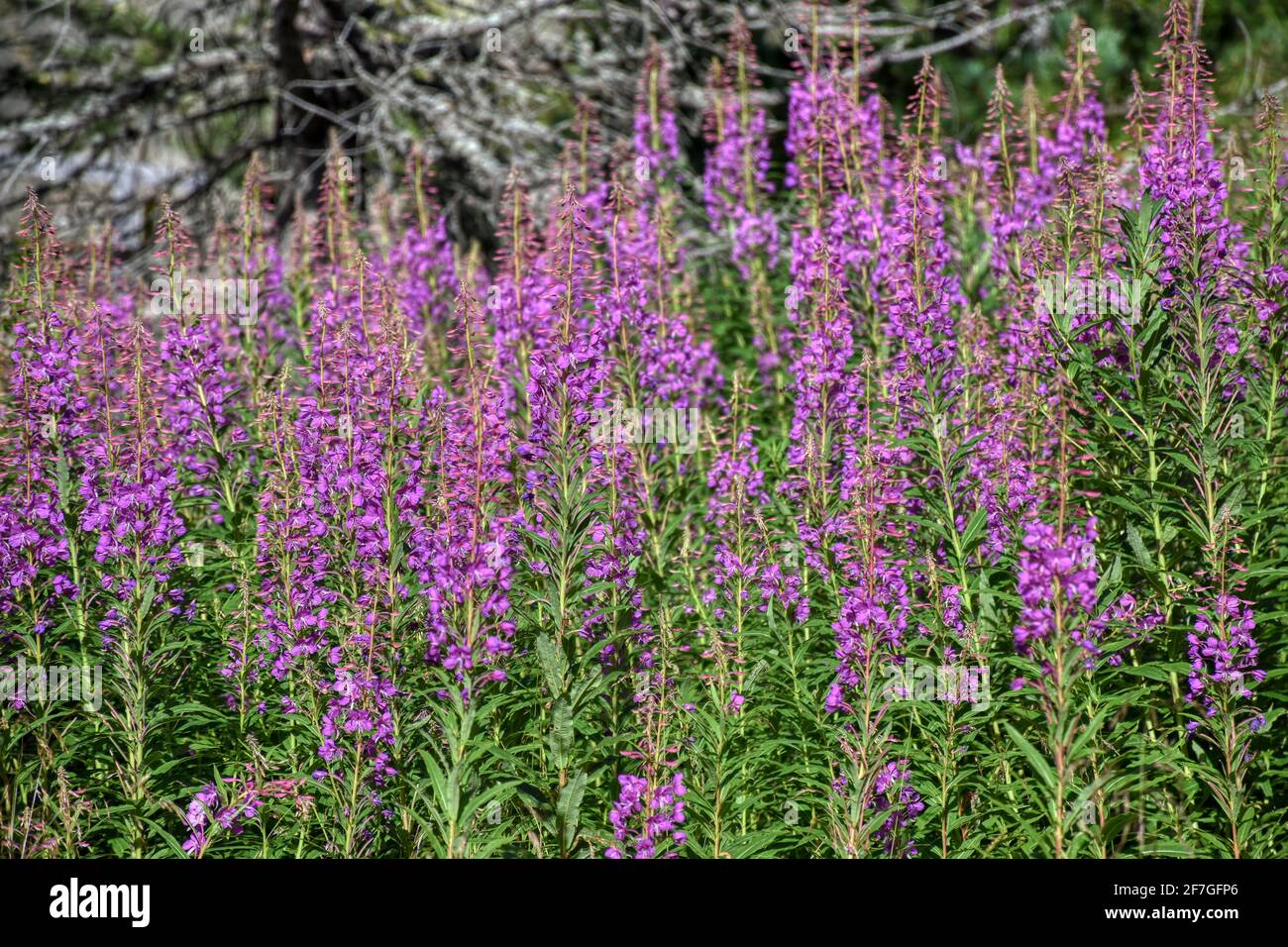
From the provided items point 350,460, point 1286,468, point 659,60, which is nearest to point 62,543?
point 350,460

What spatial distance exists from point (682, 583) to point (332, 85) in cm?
694

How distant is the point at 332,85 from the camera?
438 inches

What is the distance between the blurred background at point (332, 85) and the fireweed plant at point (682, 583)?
5.52 m

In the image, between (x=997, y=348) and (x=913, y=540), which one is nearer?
(x=913, y=540)

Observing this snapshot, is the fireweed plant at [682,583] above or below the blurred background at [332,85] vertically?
below

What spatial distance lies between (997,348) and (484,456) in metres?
3.41

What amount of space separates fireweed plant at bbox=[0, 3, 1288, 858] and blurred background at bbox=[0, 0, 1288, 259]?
18.1 feet

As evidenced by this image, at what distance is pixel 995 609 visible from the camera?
5.02 metres

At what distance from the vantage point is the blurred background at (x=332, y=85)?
1119 cm

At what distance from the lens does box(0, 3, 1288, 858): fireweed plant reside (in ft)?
14.8

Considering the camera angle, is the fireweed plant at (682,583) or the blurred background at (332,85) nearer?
the fireweed plant at (682,583)

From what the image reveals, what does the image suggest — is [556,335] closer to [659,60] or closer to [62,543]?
[62,543]

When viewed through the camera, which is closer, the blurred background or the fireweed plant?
the fireweed plant
